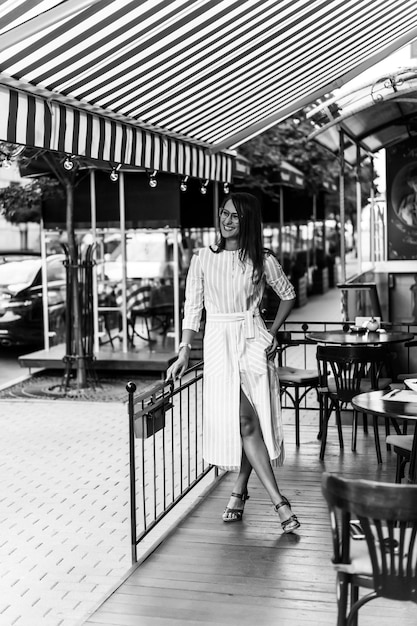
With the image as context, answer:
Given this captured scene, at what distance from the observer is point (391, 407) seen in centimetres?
504

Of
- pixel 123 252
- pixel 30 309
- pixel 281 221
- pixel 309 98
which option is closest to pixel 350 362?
pixel 309 98

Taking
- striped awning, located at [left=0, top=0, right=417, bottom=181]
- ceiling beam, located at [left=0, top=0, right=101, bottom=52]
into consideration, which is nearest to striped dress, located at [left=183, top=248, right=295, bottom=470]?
striped awning, located at [left=0, top=0, right=417, bottom=181]

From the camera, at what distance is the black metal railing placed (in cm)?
520

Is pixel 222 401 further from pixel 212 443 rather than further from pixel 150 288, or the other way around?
pixel 150 288

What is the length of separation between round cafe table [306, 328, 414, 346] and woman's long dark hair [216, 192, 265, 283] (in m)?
2.40

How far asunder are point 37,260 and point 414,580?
1307cm

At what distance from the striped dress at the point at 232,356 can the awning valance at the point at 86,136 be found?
3.89 ft

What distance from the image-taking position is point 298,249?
24906 mm

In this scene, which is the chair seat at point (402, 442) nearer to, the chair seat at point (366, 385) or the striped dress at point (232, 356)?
the striped dress at point (232, 356)

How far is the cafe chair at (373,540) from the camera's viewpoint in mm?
3326

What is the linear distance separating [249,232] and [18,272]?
34.4 feet

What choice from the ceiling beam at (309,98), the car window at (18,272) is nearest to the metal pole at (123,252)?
the car window at (18,272)

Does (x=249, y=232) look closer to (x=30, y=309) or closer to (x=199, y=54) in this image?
(x=199, y=54)

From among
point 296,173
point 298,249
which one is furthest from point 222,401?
point 298,249
